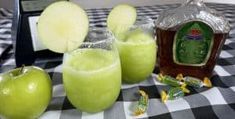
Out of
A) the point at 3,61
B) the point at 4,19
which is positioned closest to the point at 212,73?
the point at 3,61

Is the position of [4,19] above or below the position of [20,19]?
below

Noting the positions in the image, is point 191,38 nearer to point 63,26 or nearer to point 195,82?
point 195,82

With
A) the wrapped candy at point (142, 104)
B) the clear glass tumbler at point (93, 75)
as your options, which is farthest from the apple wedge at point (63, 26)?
the wrapped candy at point (142, 104)

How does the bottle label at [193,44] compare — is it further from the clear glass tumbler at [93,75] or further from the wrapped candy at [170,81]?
the clear glass tumbler at [93,75]

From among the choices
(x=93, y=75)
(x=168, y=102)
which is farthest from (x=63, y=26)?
(x=168, y=102)

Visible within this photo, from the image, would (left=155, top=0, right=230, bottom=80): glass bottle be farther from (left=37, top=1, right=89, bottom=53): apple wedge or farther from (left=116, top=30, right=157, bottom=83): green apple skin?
(left=37, top=1, right=89, bottom=53): apple wedge

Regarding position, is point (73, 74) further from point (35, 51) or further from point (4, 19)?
point (4, 19)
